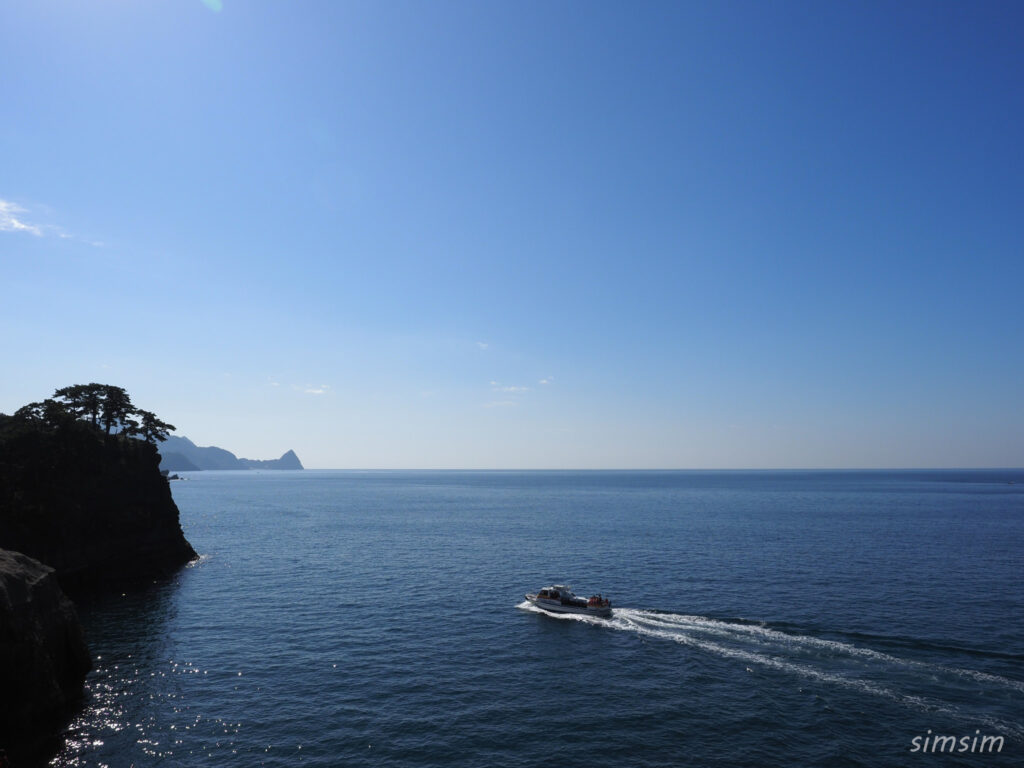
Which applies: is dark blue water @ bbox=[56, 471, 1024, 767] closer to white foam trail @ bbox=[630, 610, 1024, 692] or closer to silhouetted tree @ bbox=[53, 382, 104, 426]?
white foam trail @ bbox=[630, 610, 1024, 692]

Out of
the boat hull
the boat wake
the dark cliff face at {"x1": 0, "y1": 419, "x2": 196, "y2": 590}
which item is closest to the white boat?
the boat hull

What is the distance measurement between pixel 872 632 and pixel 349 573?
67371 mm

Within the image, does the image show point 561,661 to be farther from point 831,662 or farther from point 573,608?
point 831,662

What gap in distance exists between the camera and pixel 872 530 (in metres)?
123

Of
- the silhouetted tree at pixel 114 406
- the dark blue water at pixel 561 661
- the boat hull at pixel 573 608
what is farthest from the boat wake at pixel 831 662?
the silhouetted tree at pixel 114 406

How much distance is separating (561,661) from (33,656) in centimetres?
3991

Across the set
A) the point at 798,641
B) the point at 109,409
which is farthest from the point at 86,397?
the point at 798,641

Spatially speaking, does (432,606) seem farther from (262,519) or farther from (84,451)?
(262,519)

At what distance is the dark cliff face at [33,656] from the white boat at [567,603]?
43036 millimetres

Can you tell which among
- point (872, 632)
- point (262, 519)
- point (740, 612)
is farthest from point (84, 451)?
point (872, 632)

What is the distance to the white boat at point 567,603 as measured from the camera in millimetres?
59750

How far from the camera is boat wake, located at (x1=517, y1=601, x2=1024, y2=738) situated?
128ft

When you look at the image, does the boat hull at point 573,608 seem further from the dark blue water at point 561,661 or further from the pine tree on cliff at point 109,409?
the pine tree on cliff at point 109,409

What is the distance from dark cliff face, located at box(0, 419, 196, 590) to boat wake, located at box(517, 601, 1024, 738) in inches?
2688
